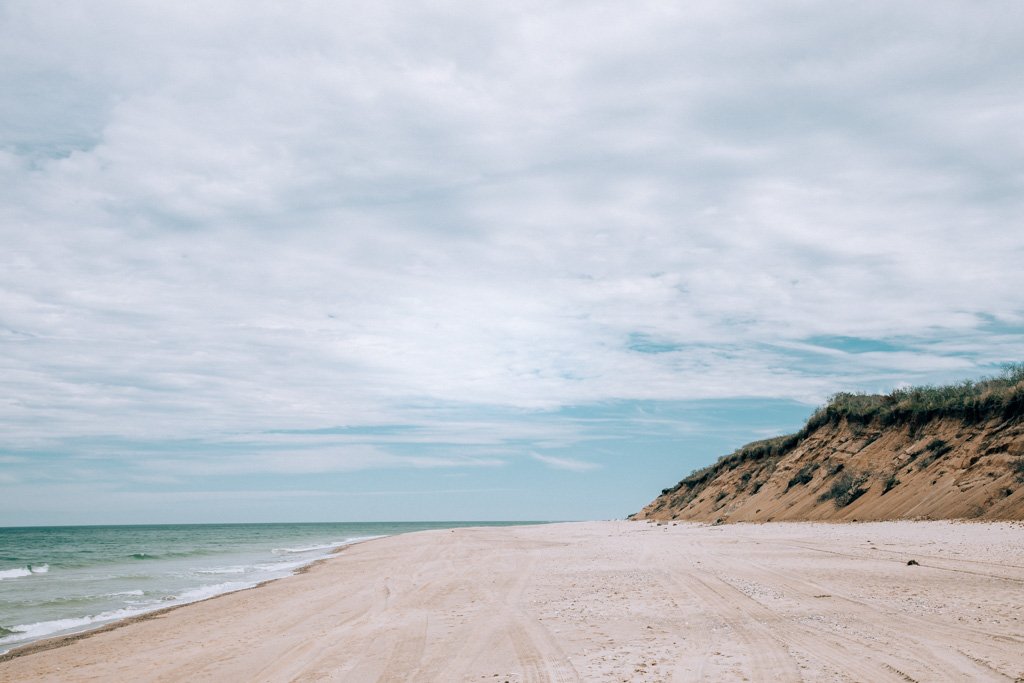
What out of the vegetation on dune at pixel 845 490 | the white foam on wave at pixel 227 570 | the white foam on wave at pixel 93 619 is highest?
the vegetation on dune at pixel 845 490

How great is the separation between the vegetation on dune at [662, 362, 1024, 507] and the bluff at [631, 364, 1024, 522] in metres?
0.05

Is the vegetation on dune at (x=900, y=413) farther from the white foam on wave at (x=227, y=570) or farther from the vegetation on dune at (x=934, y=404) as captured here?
the white foam on wave at (x=227, y=570)

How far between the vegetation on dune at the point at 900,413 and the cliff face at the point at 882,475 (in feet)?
0.27

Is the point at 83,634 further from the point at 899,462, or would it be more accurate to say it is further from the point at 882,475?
the point at 899,462

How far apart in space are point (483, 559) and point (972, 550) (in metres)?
14.3

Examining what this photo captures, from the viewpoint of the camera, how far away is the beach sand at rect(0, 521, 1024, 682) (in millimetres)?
7844

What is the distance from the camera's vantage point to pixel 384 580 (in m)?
19.7

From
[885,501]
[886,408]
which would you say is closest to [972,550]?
[885,501]

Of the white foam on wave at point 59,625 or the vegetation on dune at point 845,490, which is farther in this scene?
the vegetation on dune at point 845,490

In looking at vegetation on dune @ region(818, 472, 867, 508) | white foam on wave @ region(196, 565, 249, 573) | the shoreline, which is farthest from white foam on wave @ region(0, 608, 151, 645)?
vegetation on dune @ region(818, 472, 867, 508)

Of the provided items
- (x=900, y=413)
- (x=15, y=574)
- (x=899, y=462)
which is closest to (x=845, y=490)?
(x=899, y=462)

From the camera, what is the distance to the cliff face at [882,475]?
22.9m

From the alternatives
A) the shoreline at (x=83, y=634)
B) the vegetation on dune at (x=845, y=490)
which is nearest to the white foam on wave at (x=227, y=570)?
the shoreline at (x=83, y=634)

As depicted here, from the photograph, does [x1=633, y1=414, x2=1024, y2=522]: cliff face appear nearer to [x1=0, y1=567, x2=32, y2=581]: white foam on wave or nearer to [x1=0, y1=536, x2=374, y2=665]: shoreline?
[x1=0, y1=536, x2=374, y2=665]: shoreline
